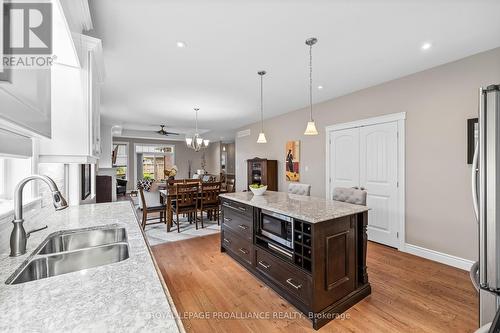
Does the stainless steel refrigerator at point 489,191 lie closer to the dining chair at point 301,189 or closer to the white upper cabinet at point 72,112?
the dining chair at point 301,189

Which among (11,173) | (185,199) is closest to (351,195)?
(185,199)

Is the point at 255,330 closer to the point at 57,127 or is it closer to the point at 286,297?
the point at 286,297

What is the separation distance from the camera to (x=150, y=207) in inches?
172

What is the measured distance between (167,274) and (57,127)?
6.50 ft

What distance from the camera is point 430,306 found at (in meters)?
2.00

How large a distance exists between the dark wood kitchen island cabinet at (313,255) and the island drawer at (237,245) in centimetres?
13

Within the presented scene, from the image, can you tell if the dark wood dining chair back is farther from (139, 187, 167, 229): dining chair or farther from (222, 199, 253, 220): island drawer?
(222, 199, 253, 220): island drawer

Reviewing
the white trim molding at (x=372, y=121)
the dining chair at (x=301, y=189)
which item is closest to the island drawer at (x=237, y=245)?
the dining chair at (x=301, y=189)

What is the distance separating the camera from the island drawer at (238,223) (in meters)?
2.55

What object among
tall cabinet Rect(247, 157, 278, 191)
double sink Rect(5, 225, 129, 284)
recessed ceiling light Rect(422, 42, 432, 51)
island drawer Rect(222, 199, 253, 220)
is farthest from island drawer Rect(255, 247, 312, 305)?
tall cabinet Rect(247, 157, 278, 191)

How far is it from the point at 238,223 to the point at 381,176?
2.44 m

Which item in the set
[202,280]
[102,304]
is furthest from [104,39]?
[202,280]

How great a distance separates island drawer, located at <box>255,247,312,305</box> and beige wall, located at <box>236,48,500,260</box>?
2289mm

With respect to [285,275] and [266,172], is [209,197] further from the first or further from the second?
[285,275]
